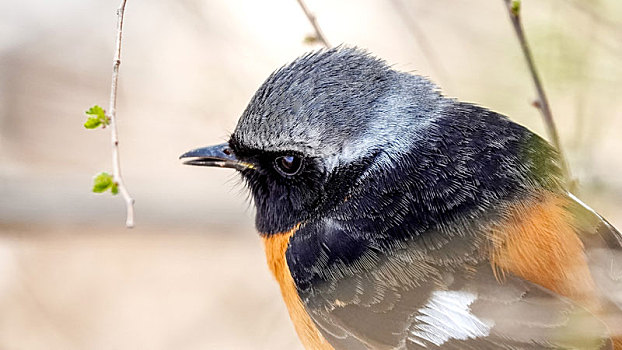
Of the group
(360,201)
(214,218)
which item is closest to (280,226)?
(360,201)

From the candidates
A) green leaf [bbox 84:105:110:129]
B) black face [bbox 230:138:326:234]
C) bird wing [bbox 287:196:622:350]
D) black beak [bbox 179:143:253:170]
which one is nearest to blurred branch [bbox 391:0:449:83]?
black face [bbox 230:138:326:234]

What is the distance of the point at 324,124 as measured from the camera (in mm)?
3459

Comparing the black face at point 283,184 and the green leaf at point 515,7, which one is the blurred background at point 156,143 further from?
the green leaf at point 515,7

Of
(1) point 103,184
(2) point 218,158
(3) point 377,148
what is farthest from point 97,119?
(3) point 377,148

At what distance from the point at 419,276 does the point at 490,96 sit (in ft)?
2.51

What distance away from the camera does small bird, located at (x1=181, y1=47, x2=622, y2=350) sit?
316 centimetres

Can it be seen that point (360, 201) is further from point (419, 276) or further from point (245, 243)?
point (245, 243)

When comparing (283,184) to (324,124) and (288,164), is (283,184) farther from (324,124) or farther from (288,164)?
(324,124)

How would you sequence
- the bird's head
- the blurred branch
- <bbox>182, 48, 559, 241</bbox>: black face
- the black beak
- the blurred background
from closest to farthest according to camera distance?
<bbox>182, 48, 559, 241</bbox>: black face
the bird's head
the black beak
the blurred branch
the blurred background

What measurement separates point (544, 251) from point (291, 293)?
115cm

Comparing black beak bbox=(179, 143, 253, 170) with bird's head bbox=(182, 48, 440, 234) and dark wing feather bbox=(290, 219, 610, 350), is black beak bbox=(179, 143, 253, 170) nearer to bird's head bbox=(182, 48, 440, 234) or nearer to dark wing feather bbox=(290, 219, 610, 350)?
bird's head bbox=(182, 48, 440, 234)

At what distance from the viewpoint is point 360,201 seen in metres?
3.46

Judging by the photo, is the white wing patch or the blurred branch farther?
the blurred branch

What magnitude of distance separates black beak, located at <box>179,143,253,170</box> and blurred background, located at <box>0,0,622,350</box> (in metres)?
2.10
